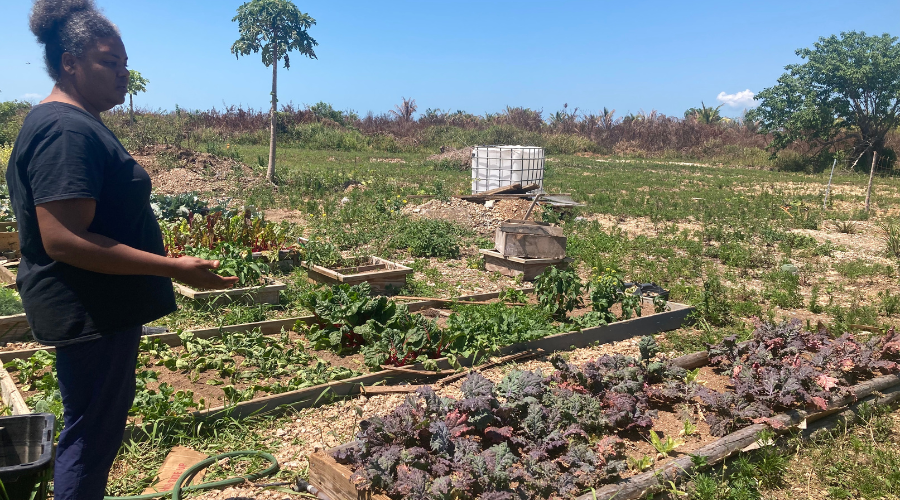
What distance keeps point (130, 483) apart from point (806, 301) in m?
7.01

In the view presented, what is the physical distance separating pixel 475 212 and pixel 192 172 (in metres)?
8.24

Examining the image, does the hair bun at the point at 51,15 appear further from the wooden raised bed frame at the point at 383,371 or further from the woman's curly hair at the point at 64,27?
the wooden raised bed frame at the point at 383,371

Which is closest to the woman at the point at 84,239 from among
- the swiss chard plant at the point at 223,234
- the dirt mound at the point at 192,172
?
the swiss chard plant at the point at 223,234

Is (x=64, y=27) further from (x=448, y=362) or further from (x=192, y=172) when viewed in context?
(x=192, y=172)

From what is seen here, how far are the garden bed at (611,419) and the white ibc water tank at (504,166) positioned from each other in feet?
31.2

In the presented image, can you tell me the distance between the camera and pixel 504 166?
13961 mm

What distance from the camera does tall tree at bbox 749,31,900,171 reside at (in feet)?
→ 88.7

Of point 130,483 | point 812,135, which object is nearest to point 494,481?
point 130,483

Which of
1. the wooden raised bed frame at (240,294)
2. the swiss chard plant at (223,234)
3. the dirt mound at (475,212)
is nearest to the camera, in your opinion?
the wooden raised bed frame at (240,294)

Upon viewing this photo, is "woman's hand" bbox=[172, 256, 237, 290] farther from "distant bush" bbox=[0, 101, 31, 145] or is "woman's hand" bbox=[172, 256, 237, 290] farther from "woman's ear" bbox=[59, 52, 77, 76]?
"distant bush" bbox=[0, 101, 31, 145]

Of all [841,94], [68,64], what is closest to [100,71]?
[68,64]

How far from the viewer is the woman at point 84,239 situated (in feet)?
6.34

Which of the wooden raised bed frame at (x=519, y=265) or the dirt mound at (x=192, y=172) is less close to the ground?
the dirt mound at (x=192, y=172)

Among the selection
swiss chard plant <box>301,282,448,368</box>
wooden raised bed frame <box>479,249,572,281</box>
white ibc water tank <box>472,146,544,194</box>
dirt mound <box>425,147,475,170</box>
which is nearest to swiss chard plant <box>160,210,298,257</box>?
swiss chard plant <box>301,282,448,368</box>
